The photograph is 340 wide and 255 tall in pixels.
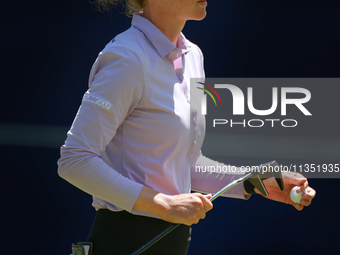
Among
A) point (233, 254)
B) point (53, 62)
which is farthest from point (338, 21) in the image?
point (53, 62)

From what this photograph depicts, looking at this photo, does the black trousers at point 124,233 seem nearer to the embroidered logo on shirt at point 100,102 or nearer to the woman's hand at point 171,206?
the woman's hand at point 171,206

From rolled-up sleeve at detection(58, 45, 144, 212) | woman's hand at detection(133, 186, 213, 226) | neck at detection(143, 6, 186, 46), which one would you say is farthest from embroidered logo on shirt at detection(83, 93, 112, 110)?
neck at detection(143, 6, 186, 46)

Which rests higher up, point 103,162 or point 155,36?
point 155,36

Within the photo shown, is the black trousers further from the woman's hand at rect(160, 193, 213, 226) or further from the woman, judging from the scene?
the woman's hand at rect(160, 193, 213, 226)

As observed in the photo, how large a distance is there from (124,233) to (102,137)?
0.27 metres

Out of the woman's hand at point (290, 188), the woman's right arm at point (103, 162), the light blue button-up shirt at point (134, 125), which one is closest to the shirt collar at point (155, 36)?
the light blue button-up shirt at point (134, 125)

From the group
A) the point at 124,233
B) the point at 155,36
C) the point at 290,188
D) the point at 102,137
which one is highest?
the point at 155,36

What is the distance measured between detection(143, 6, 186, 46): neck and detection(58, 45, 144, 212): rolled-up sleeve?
9.2 inches

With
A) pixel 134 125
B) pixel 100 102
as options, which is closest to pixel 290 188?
pixel 134 125

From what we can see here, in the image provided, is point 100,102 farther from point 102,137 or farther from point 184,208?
point 184,208

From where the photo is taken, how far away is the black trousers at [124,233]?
1.05 meters

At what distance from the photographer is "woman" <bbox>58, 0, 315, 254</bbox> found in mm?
971

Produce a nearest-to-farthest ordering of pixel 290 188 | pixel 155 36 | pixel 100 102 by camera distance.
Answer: pixel 100 102, pixel 155 36, pixel 290 188

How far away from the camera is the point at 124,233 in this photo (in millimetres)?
1060
